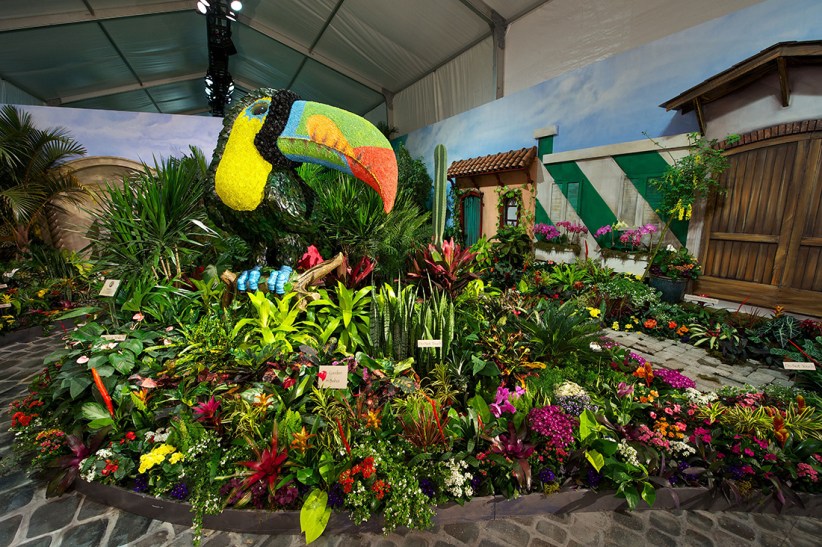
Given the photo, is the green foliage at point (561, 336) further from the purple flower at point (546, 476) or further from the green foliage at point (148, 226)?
the green foliage at point (148, 226)

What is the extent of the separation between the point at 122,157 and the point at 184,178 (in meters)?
3.18

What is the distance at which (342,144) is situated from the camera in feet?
6.24

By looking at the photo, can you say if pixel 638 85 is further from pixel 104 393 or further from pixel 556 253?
pixel 104 393

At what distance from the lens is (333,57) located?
26.7 feet

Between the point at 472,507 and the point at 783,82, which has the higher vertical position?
the point at 783,82

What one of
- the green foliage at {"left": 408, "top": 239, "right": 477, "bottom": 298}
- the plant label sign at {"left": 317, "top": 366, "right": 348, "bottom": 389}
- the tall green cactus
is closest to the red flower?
the plant label sign at {"left": 317, "top": 366, "right": 348, "bottom": 389}

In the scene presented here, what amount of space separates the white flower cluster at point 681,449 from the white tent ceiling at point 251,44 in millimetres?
6221

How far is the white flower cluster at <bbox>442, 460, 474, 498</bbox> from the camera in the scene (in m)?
1.41

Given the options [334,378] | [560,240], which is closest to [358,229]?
[334,378]

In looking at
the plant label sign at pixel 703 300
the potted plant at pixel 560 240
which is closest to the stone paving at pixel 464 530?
the plant label sign at pixel 703 300

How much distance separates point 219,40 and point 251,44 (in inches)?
65.3

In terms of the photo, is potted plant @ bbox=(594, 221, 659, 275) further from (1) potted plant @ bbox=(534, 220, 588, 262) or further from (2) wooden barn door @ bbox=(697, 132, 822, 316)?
(2) wooden barn door @ bbox=(697, 132, 822, 316)

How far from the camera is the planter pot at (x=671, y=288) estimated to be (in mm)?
3850

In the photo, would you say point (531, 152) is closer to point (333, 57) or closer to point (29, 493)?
point (333, 57)
